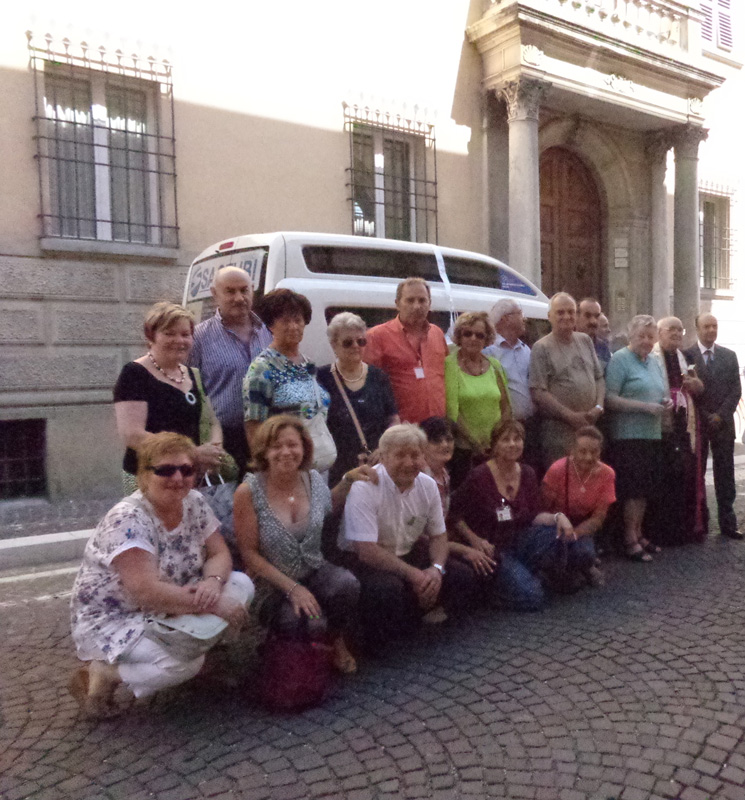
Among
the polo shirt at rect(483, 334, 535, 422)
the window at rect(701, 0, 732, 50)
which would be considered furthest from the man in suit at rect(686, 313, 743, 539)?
the window at rect(701, 0, 732, 50)

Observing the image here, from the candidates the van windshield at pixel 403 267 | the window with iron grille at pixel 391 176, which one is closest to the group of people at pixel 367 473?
the van windshield at pixel 403 267

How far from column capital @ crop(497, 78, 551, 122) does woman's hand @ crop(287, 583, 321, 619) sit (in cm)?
916

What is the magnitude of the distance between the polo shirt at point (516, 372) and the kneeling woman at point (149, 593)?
2713 millimetres

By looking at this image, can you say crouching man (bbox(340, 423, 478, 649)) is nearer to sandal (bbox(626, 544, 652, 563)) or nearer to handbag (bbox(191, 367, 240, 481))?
handbag (bbox(191, 367, 240, 481))

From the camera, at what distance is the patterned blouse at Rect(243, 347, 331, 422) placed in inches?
163

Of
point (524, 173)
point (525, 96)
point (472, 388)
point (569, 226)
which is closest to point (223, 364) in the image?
point (472, 388)

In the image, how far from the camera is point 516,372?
5.71 m

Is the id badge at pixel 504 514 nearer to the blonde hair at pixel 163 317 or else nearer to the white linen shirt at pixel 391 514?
the white linen shirt at pixel 391 514

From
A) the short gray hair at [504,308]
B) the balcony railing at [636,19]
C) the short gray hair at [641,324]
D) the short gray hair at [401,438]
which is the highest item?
the balcony railing at [636,19]

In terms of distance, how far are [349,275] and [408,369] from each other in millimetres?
1579

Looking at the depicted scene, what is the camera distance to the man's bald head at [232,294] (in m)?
4.39

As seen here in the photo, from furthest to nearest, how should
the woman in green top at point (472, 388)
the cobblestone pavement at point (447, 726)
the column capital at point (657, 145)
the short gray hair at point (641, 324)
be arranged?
the column capital at point (657, 145)
the short gray hair at point (641, 324)
the woman in green top at point (472, 388)
the cobblestone pavement at point (447, 726)

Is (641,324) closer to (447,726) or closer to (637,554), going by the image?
(637,554)

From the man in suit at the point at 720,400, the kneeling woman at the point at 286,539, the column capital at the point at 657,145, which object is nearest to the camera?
Answer: the kneeling woman at the point at 286,539
